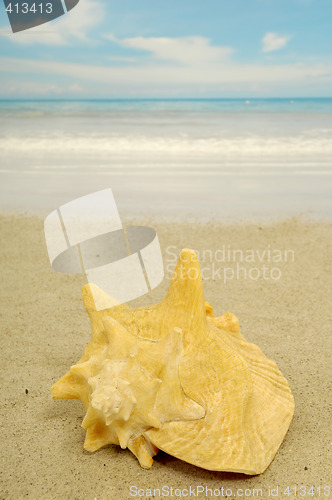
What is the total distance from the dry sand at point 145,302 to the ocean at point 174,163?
64 cm

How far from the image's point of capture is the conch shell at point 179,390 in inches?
44.4

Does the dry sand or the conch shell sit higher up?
the conch shell

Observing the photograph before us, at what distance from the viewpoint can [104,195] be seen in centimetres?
407

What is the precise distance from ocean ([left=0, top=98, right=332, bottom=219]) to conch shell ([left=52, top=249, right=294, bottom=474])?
86.4 inches

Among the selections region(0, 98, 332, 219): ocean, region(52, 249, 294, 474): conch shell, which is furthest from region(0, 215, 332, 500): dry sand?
region(0, 98, 332, 219): ocean

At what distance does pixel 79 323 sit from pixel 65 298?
269 mm

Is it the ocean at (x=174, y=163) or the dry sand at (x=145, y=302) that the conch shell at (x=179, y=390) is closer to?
the dry sand at (x=145, y=302)

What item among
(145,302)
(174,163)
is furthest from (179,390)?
(174,163)

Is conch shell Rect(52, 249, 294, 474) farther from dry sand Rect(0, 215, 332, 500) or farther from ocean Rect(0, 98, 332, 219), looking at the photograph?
ocean Rect(0, 98, 332, 219)

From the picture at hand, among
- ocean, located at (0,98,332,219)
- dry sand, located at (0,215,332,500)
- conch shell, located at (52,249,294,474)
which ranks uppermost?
conch shell, located at (52,249,294,474)

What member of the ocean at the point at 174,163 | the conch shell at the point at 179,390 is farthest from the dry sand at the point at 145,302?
the ocean at the point at 174,163

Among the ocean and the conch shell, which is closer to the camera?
the conch shell

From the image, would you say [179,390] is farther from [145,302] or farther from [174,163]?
[174,163]

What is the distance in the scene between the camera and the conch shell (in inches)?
44.4
